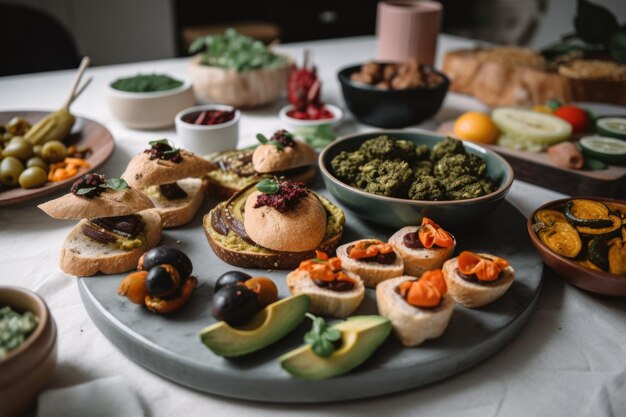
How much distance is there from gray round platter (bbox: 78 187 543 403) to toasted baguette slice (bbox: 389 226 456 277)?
0.63ft

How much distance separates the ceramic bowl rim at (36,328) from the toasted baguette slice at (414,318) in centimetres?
91

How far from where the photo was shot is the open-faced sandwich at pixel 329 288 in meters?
1.52

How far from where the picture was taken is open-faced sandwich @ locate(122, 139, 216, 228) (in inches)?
79.6

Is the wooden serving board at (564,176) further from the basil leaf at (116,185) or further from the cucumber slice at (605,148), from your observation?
the basil leaf at (116,185)

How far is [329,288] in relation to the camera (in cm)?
154

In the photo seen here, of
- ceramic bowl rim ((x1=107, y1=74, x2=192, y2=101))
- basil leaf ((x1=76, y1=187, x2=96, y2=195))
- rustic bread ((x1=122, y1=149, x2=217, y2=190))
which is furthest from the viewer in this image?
ceramic bowl rim ((x1=107, y1=74, x2=192, y2=101))

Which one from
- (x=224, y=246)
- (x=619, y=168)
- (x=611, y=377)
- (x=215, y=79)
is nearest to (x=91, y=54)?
(x=215, y=79)

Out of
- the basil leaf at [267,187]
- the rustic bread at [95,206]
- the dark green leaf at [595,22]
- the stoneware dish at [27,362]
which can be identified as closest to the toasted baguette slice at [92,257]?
the rustic bread at [95,206]

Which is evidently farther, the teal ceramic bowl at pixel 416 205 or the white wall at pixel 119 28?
the white wall at pixel 119 28

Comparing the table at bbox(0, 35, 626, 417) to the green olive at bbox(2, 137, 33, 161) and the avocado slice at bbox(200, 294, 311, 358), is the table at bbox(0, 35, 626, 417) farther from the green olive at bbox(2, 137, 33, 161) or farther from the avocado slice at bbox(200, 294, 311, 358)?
the green olive at bbox(2, 137, 33, 161)

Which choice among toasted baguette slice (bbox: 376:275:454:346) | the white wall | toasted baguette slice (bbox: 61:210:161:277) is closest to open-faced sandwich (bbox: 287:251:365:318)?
toasted baguette slice (bbox: 376:275:454:346)

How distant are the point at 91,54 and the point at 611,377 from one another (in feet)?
23.8

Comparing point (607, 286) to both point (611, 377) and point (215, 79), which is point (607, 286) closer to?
point (611, 377)

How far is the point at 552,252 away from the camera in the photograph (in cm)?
172
